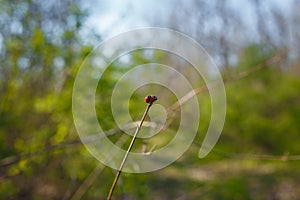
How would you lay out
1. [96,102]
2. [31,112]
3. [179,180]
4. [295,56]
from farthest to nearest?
[295,56] → [179,180] → [31,112] → [96,102]

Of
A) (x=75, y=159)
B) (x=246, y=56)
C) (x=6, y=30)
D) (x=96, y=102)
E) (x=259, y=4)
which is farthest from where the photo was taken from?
(x=259, y=4)

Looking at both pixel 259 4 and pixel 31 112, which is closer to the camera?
pixel 31 112

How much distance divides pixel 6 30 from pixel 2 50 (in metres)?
0.15

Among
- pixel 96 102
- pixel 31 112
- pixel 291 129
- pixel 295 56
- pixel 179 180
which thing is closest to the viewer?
pixel 96 102

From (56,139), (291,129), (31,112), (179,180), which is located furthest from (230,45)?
(56,139)

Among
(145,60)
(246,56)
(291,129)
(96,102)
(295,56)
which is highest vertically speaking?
(295,56)

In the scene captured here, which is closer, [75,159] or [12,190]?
[12,190]

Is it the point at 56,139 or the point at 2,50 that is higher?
the point at 2,50

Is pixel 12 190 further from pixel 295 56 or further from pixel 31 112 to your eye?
pixel 295 56

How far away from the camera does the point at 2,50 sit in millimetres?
3225

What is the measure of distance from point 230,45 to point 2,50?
745 centimetres

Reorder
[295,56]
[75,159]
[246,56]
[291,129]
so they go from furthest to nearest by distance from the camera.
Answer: [295,56] → [246,56] → [291,129] → [75,159]

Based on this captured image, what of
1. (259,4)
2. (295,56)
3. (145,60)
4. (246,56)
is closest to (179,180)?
(246,56)

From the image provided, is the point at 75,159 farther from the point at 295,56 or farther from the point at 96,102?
the point at 295,56
